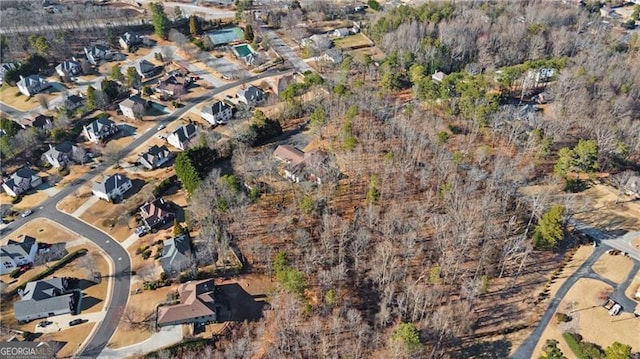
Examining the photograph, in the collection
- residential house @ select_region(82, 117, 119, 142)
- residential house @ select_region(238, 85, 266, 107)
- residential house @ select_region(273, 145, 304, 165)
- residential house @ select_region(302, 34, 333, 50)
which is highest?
residential house @ select_region(302, 34, 333, 50)

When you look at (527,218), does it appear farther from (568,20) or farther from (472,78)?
(568,20)

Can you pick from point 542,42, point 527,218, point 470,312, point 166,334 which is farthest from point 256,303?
point 542,42

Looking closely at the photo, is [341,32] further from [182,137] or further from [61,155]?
[61,155]

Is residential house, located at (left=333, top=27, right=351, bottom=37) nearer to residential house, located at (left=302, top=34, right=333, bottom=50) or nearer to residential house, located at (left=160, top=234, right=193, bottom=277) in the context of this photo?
residential house, located at (left=302, top=34, right=333, bottom=50)

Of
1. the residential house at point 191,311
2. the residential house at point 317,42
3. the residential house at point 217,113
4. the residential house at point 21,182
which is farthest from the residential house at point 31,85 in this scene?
the residential house at point 191,311

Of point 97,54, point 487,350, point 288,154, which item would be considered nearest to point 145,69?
point 97,54

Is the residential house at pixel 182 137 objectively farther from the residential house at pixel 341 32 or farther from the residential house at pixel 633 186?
the residential house at pixel 633 186

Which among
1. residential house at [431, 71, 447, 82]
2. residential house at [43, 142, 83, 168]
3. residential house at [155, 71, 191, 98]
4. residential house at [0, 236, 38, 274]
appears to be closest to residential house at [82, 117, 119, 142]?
residential house at [43, 142, 83, 168]
